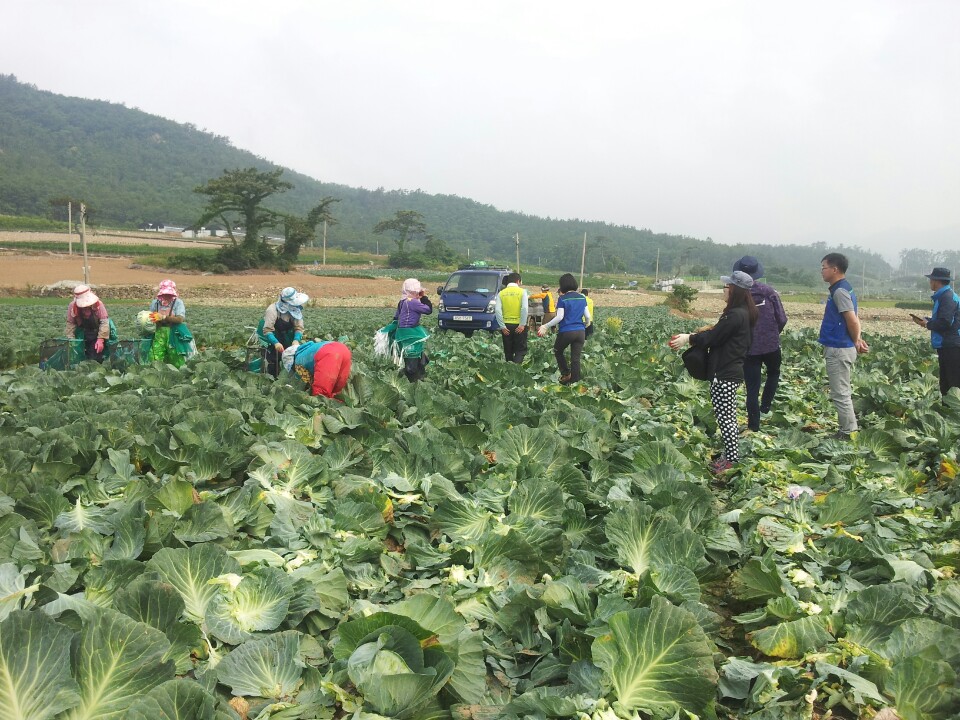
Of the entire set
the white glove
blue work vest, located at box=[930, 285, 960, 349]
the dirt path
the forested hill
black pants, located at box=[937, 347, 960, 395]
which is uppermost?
the forested hill

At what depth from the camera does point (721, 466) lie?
4.94 m

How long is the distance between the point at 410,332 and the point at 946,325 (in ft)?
19.1

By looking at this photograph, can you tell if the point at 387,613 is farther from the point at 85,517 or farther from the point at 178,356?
the point at 178,356

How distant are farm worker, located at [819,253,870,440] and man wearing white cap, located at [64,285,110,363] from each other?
787 centimetres

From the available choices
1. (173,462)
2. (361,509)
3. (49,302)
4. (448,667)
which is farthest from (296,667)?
(49,302)

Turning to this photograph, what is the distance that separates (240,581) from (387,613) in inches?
27.0

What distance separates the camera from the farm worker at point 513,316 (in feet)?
28.5

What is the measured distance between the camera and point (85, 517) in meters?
2.97

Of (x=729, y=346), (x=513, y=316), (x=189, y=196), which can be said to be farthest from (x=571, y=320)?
(x=189, y=196)

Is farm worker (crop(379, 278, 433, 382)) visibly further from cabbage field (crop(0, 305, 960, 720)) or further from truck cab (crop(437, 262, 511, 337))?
truck cab (crop(437, 262, 511, 337))

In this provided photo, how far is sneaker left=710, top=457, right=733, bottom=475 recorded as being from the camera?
193 inches

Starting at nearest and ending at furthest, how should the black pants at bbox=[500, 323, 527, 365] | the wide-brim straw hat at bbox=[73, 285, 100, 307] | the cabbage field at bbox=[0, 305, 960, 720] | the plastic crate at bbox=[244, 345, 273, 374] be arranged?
the cabbage field at bbox=[0, 305, 960, 720], the plastic crate at bbox=[244, 345, 273, 374], the wide-brim straw hat at bbox=[73, 285, 100, 307], the black pants at bbox=[500, 323, 527, 365]

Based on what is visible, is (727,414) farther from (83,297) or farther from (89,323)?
(89,323)

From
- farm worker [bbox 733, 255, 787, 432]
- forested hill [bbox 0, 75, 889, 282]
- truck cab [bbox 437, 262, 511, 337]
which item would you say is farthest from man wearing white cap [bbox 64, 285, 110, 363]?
forested hill [bbox 0, 75, 889, 282]
